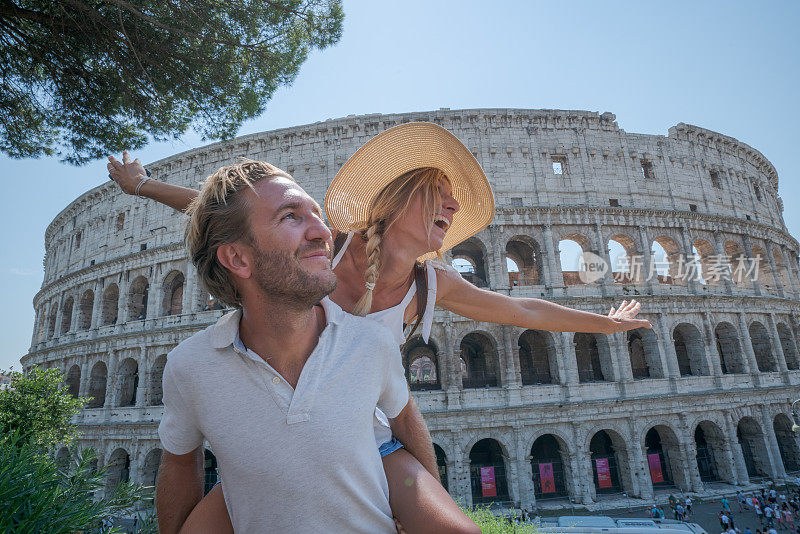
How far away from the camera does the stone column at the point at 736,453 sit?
623 inches

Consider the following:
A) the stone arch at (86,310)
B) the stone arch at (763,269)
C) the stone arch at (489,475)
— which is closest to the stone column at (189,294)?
the stone arch at (86,310)

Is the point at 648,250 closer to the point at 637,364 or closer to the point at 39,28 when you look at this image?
the point at 637,364

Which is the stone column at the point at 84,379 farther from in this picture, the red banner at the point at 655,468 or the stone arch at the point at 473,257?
the red banner at the point at 655,468

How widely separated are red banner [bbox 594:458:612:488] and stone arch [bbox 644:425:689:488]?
152 centimetres

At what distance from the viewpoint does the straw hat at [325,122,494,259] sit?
93.9 inches

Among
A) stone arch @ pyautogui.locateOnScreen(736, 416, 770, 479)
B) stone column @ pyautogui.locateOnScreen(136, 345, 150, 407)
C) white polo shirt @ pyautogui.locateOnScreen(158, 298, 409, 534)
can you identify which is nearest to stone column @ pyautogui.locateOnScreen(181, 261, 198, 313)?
stone column @ pyautogui.locateOnScreen(136, 345, 150, 407)

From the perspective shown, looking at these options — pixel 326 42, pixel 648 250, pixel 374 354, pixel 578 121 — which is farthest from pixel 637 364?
pixel 374 354

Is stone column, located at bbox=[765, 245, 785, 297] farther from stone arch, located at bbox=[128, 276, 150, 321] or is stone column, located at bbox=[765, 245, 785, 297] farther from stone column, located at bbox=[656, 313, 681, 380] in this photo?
stone arch, located at bbox=[128, 276, 150, 321]

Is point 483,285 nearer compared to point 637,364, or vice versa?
point 483,285

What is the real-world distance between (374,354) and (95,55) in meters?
8.25

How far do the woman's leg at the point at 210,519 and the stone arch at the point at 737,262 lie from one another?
24187mm

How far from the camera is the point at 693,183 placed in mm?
19266

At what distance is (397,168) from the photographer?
247 cm

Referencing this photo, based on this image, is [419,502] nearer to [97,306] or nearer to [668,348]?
[668,348]
